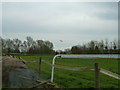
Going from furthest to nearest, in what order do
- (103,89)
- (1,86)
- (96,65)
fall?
(1,86)
(103,89)
(96,65)

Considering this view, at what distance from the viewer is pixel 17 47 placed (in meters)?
68.0

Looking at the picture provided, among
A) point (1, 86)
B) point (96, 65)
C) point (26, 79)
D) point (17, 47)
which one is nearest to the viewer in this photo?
point (96, 65)

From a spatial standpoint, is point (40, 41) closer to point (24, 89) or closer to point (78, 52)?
point (78, 52)

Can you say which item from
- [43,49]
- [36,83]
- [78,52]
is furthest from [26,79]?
[43,49]

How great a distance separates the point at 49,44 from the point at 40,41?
3.13 metres

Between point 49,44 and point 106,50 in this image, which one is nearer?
point 106,50

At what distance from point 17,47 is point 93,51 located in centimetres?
2730

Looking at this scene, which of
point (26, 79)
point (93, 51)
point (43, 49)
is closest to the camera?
point (26, 79)

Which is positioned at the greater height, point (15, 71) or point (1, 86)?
point (15, 71)

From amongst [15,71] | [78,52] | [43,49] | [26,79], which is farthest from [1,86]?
[43,49]

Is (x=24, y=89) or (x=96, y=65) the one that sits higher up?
(x=96, y=65)

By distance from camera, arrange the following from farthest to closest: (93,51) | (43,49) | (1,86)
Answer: (43,49)
(93,51)
(1,86)

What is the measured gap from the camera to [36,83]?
6621 mm

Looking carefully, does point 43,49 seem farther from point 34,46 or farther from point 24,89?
point 24,89
